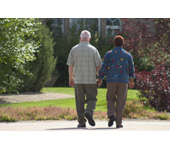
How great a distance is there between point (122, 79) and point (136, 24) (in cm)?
731

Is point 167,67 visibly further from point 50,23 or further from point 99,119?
point 50,23

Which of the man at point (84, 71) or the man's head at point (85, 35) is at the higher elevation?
the man's head at point (85, 35)

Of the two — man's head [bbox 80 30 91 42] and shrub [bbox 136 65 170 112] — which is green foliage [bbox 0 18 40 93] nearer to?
shrub [bbox 136 65 170 112]

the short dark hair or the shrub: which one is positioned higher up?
the short dark hair

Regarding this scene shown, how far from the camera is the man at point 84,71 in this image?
6.16 meters

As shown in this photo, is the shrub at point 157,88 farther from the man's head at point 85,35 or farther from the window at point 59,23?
the window at point 59,23

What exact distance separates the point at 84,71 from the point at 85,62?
17cm

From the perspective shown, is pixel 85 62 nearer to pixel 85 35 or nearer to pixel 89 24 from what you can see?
pixel 85 35

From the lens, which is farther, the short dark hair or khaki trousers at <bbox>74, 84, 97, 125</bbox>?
khaki trousers at <bbox>74, 84, 97, 125</bbox>

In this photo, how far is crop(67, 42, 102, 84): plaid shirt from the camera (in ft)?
20.2

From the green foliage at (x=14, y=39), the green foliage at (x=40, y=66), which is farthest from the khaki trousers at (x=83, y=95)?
the green foliage at (x=40, y=66)

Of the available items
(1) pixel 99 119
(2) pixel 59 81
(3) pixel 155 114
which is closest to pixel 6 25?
(1) pixel 99 119

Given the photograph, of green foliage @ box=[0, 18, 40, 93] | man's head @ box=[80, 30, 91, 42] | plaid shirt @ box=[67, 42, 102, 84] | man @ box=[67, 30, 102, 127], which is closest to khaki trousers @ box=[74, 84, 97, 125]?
man @ box=[67, 30, 102, 127]

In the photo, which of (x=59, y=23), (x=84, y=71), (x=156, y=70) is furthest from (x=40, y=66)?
(x=84, y=71)
